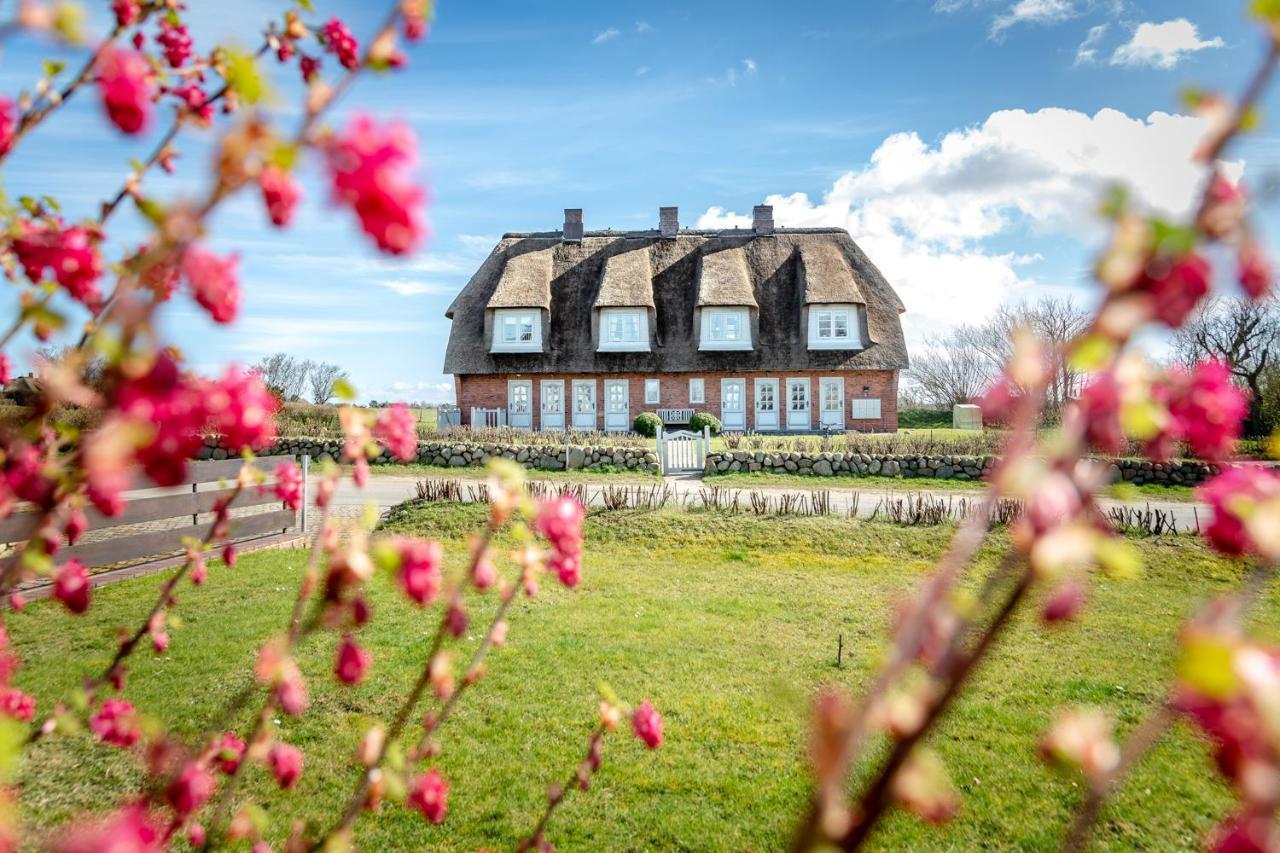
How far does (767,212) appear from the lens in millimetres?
29922

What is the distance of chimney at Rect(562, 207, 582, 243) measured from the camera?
2998 centimetres

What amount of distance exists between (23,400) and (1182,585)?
1066cm

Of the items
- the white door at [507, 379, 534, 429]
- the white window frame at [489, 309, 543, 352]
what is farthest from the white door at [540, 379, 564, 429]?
the white window frame at [489, 309, 543, 352]

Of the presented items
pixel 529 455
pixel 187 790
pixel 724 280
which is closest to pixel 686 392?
pixel 724 280

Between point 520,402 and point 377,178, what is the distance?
2668 centimetres

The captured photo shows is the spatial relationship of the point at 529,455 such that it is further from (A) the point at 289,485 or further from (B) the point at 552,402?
(A) the point at 289,485

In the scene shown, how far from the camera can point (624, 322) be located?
87.9 feet

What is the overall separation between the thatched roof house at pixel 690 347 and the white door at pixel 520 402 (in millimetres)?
39

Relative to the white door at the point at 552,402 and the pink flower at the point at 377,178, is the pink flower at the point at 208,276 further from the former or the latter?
the white door at the point at 552,402

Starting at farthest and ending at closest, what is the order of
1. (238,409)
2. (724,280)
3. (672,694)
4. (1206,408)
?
(724,280) → (672,694) → (238,409) → (1206,408)

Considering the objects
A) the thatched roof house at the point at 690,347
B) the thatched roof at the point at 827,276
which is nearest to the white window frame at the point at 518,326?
the thatched roof house at the point at 690,347

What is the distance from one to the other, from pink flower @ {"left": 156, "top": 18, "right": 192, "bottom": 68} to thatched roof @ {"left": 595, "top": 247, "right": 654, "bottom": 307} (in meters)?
24.6

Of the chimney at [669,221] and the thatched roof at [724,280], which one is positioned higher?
the chimney at [669,221]

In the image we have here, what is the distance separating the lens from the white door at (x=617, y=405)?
1057 inches
